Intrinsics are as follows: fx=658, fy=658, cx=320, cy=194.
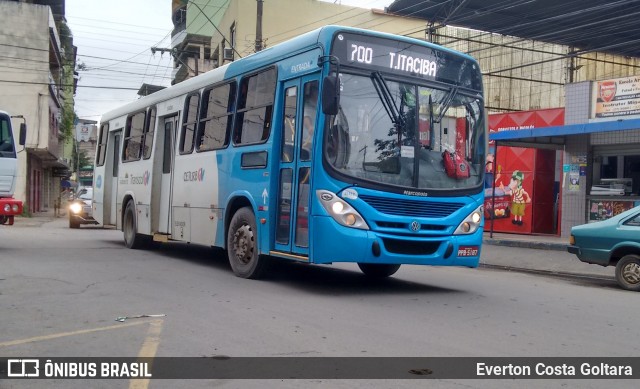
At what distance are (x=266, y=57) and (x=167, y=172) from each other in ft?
15.0

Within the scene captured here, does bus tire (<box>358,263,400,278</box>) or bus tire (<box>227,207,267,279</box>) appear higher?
bus tire (<box>227,207,267,279</box>)

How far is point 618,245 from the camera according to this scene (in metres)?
11.7

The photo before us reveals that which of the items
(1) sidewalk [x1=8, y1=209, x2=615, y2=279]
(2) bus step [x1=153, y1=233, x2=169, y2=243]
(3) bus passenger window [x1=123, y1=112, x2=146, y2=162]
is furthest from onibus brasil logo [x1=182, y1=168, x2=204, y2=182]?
(1) sidewalk [x1=8, y1=209, x2=615, y2=279]

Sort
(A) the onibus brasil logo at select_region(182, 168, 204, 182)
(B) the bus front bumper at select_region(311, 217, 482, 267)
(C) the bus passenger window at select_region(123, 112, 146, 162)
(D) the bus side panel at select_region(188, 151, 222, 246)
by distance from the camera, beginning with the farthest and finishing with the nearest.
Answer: (C) the bus passenger window at select_region(123, 112, 146, 162) → (A) the onibus brasil logo at select_region(182, 168, 204, 182) → (D) the bus side panel at select_region(188, 151, 222, 246) → (B) the bus front bumper at select_region(311, 217, 482, 267)

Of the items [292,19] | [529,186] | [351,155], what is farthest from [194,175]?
[292,19]

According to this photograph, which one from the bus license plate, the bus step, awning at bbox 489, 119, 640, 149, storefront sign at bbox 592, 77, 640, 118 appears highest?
storefront sign at bbox 592, 77, 640, 118

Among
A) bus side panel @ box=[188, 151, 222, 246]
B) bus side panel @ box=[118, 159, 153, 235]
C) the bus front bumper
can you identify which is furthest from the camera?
bus side panel @ box=[118, 159, 153, 235]

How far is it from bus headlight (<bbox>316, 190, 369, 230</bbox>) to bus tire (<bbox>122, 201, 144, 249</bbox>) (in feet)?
26.2

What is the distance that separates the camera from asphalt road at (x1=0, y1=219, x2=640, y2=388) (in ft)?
20.1

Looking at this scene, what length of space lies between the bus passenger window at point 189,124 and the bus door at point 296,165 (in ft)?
11.6

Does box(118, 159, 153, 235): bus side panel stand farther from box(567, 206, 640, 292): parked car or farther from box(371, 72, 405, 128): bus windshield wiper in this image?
box(567, 206, 640, 292): parked car

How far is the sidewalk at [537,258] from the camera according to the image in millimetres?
14734

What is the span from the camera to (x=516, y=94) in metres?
36.7

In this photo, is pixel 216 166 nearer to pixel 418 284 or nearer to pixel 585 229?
pixel 418 284
